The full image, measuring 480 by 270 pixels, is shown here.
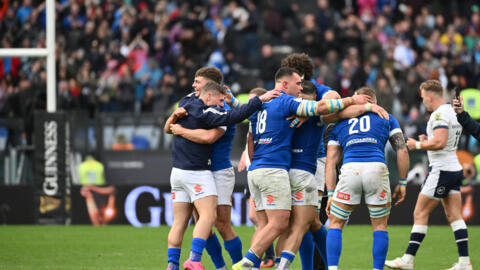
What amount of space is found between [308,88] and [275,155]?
0.99 m

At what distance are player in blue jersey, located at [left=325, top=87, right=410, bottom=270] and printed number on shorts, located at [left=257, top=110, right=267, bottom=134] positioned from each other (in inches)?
33.7

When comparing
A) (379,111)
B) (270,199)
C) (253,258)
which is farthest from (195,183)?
(379,111)

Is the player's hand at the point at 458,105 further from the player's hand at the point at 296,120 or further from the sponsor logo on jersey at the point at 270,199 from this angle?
the sponsor logo on jersey at the point at 270,199

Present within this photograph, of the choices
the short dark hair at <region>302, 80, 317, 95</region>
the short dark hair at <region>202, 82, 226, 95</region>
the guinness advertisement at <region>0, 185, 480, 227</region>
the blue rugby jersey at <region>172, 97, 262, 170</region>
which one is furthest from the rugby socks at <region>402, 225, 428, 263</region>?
the guinness advertisement at <region>0, 185, 480, 227</region>

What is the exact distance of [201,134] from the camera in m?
9.09

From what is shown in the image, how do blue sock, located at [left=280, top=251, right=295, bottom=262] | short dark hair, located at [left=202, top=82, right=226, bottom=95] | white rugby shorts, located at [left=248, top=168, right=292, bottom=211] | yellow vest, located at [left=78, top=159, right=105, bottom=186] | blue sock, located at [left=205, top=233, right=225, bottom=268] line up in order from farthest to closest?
yellow vest, located at [left=78, top=159, right=105, bottom=186] < blue sock, located at [left=205, top=233, right=225, bottom=268] < short dark hair, located at [left=202, top=82, right=226, bottom=95] < white rugby shorts, located at [left=248, top=168, right=292, bottom=211] < blue sock, located at [left=280, top=251, right=295, bottom=262]

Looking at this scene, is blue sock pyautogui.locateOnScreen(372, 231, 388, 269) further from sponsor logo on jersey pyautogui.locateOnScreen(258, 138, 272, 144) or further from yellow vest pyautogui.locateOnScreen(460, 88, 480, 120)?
yellow vest pyautogui.locateOnScreen(460, 88, 480, 120)

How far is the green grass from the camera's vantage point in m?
11.1

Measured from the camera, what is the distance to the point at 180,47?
71.8 ft

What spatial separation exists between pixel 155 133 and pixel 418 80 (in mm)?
6491

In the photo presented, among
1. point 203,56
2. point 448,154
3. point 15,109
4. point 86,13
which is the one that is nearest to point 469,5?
point 203,56

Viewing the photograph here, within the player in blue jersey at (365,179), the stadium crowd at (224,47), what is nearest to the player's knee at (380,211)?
the player in blue jersey at (365,179)

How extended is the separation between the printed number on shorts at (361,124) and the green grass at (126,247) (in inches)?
94.9

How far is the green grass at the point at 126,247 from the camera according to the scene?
11055 mm
